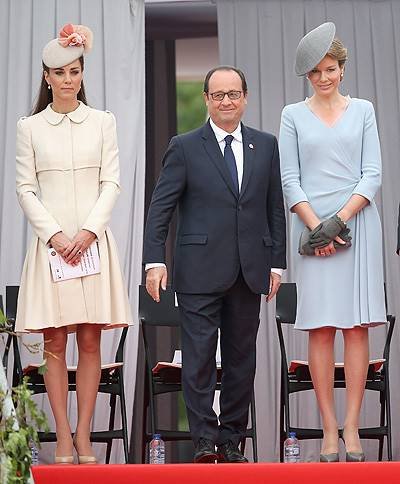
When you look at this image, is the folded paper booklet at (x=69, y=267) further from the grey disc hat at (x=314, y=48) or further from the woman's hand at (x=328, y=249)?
the grey disc hat at (x=314, y=48)

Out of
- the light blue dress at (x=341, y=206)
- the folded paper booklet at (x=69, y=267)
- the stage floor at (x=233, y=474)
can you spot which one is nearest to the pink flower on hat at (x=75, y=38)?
the folded paper booklet at (x=69, y=267)

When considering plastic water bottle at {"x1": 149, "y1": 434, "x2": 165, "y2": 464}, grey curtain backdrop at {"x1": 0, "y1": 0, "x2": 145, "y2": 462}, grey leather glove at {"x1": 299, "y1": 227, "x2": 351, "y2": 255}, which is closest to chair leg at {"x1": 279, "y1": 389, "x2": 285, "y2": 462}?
plastic water bottle at {"x1": 149, "y1": 434, "x2": 165, "y2": 464}

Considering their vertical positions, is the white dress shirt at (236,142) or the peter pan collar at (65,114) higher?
the peter pan collar at (65,114)

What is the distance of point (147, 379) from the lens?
19.3 feet

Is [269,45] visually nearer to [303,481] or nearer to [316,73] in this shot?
[316,73]

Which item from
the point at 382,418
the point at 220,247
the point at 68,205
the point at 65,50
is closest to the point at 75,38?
the point at 65,50

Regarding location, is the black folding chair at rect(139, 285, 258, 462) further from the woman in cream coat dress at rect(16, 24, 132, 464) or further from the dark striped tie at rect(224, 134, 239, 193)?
the dark striped tie at rect(224, 134, 239, 193)

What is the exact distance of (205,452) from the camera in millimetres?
4156

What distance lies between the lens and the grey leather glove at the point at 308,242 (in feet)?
14.4

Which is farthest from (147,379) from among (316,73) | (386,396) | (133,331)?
(316,73)

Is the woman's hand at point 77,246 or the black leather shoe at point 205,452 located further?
the woman's hand at point 77,246

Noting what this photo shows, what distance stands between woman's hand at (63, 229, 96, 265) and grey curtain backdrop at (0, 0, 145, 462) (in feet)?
7.08

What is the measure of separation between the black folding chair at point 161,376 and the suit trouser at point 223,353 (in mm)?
778

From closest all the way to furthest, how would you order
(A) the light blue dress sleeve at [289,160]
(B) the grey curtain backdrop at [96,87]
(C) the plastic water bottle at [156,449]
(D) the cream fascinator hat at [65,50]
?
(A) the light blue dress sleeve at [289,160] < (D) the cream fascinator hat at [65,50] < (C) the plastic water bottle at [156,449] < (B) the grey curtain backdrop at [96,87]
